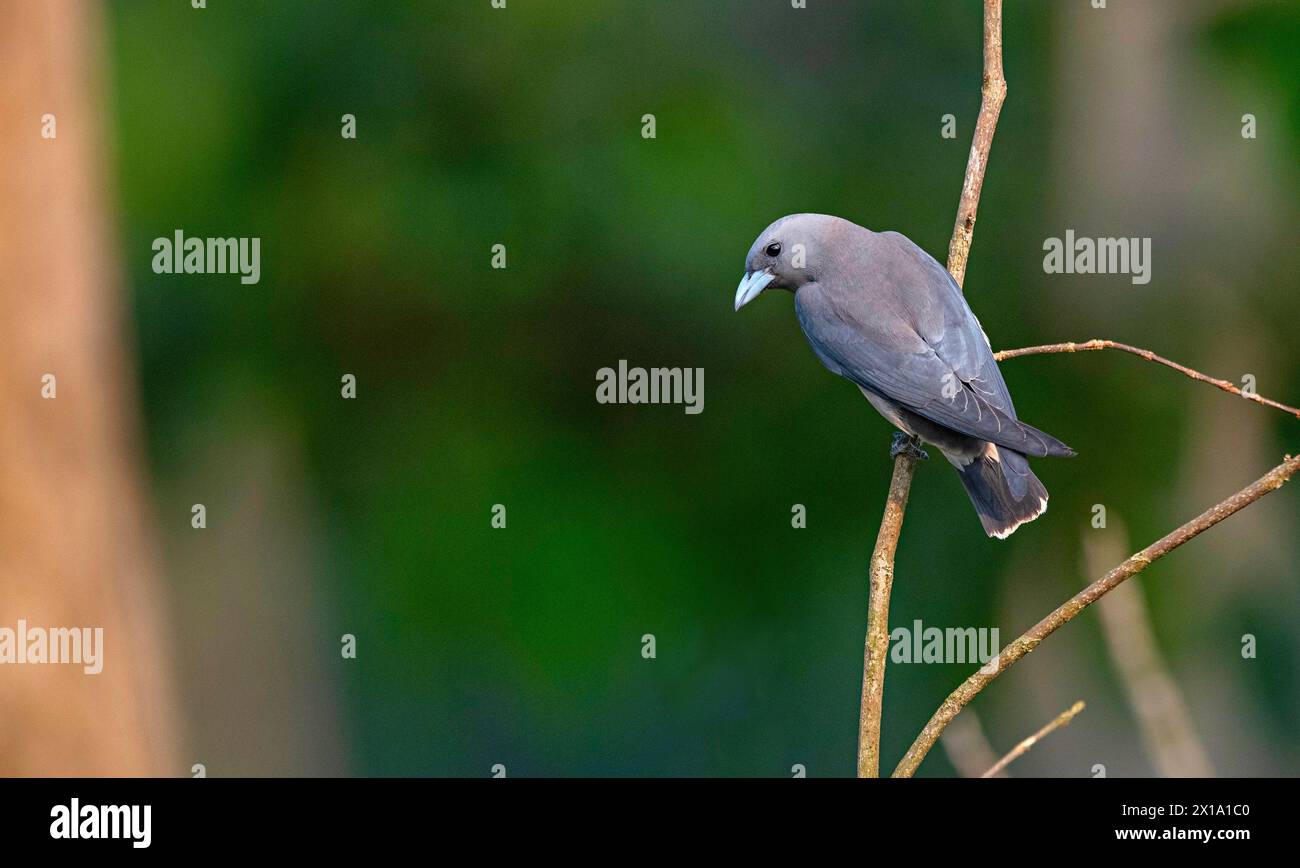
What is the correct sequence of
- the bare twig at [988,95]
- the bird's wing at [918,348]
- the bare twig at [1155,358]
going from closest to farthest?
the bare twig at [1155,358] → the bare twig at [988,95] → the bird's wing at [918,348]

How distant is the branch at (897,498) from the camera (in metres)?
2.66

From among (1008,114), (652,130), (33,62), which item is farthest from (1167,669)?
(33,62)

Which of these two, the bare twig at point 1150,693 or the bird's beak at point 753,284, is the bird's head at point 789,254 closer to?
the bird's beak at point 753,284

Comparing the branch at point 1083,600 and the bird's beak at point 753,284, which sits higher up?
the bird's beak at point 753,284

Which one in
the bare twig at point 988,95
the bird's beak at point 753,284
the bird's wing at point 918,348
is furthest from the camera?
the bird's beak at point 753,284

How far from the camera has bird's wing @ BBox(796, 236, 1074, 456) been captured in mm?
4311

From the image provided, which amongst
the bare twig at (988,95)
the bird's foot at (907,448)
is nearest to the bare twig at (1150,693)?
the bird's foot at (907,448)

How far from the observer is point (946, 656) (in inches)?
354

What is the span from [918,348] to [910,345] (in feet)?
0.10

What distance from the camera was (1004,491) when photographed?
450 cm

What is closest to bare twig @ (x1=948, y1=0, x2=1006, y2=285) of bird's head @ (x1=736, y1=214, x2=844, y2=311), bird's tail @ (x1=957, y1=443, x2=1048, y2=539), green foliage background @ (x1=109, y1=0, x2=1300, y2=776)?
bird's tail @ (x1=957, y1=443, x2=1048, y2=539)

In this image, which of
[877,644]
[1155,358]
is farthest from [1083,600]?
[1155,358]

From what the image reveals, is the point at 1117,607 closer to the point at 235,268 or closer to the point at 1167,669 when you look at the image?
the point at 1167,669

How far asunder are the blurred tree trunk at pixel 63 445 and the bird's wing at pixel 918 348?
3.89 metres
